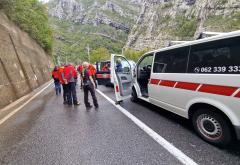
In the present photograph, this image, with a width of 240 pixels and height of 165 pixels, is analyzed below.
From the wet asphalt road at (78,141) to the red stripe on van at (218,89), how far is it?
4.56 feet

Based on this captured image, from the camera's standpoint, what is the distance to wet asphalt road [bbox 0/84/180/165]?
3.42 metres

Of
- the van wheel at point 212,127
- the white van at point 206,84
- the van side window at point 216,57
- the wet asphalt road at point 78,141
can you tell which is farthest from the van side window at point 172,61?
the wet asphalt road at point 78,141

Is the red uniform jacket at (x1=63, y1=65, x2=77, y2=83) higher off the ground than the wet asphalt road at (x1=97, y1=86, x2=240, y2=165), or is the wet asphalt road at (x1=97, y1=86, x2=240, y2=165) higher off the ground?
the red uniform jacket at (x1=63, y1=65, x2=77, y2=83)

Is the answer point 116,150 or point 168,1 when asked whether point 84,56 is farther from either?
point 116,150

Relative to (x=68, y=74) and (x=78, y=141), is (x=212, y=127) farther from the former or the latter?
(x=68, y=74)

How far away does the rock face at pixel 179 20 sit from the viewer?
244 feet

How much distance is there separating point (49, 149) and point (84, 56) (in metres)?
95.0

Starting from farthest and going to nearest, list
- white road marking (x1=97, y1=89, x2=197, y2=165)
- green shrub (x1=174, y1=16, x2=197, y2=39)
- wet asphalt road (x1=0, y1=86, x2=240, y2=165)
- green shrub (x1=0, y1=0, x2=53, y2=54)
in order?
1. green shrub (x1=174, y1=16, x2=197, y2=39)
2. green shrub (x1=0, y1=0, x2=53, y2=54)
3. wet asphalt road (x1=0, y1=86, x2=240, y2=165)
4. white road marking (x1=97, y1=89, x2=197, y2=165)

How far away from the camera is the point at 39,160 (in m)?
3.47

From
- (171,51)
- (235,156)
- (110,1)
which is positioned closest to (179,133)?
(235,156)

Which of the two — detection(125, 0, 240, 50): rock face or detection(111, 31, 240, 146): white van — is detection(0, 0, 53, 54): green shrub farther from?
detection(125, 0, 240, 50): rock face

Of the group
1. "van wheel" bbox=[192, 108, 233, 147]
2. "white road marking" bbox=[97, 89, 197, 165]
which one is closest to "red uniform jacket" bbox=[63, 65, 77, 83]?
"white road marking" bbox=[97, 89, 197, 165]

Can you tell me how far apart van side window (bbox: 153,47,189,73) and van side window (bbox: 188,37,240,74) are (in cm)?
23

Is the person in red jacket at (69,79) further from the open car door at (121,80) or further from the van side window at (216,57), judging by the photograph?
the van side window at (216,57)
